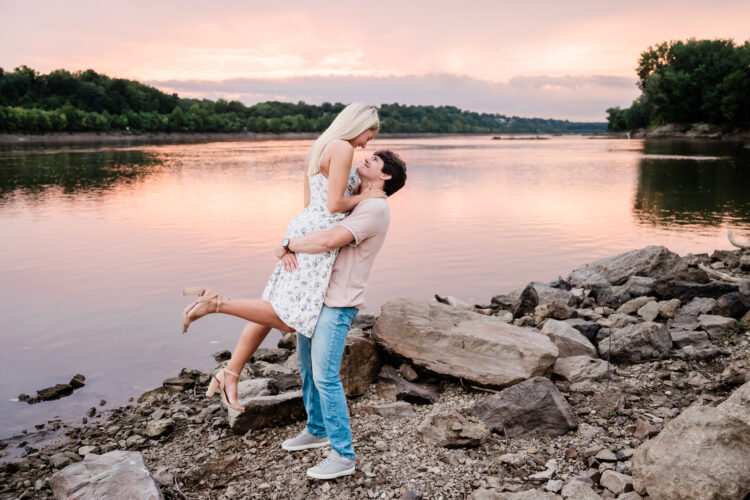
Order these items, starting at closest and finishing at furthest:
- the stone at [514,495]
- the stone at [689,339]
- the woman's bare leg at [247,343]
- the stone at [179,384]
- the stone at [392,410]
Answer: the stone at [514,495]
the woman's bare leg at [247,343]
the stone at [392,410]
the stone at [689,339]
the stone at [179,384]

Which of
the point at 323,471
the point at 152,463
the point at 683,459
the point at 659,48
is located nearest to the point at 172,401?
the point at 152,463

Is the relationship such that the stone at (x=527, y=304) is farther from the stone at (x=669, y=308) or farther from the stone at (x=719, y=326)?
the stone at (x=719, y=326)

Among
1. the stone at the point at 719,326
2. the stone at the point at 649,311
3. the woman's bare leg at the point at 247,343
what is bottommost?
the stone at the point at 649,311

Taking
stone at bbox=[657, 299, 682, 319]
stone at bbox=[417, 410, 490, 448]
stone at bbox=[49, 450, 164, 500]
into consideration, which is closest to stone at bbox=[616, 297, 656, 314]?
stone at bbox=[657, 299, 682, 319]

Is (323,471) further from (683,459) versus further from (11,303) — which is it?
(11,303)

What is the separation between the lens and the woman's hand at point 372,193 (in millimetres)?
4031

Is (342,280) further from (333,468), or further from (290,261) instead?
(333,468)

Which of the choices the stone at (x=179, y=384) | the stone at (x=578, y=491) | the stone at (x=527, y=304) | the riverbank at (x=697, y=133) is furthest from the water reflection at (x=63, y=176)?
the riverbank at (x=697, y=133)

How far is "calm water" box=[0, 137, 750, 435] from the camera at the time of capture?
869cm

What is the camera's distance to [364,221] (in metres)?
3.89

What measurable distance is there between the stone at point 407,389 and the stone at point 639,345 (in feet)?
6.73

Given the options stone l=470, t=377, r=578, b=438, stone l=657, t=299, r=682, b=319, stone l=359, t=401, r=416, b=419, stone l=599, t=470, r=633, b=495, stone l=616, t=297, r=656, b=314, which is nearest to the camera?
stone l=599, t=470, r=633, b=495

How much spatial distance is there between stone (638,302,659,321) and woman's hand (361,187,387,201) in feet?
18.2

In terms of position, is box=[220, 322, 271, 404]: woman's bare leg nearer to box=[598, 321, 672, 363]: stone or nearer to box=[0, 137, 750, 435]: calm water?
box=[0, 137, 750, 435]: calm water
